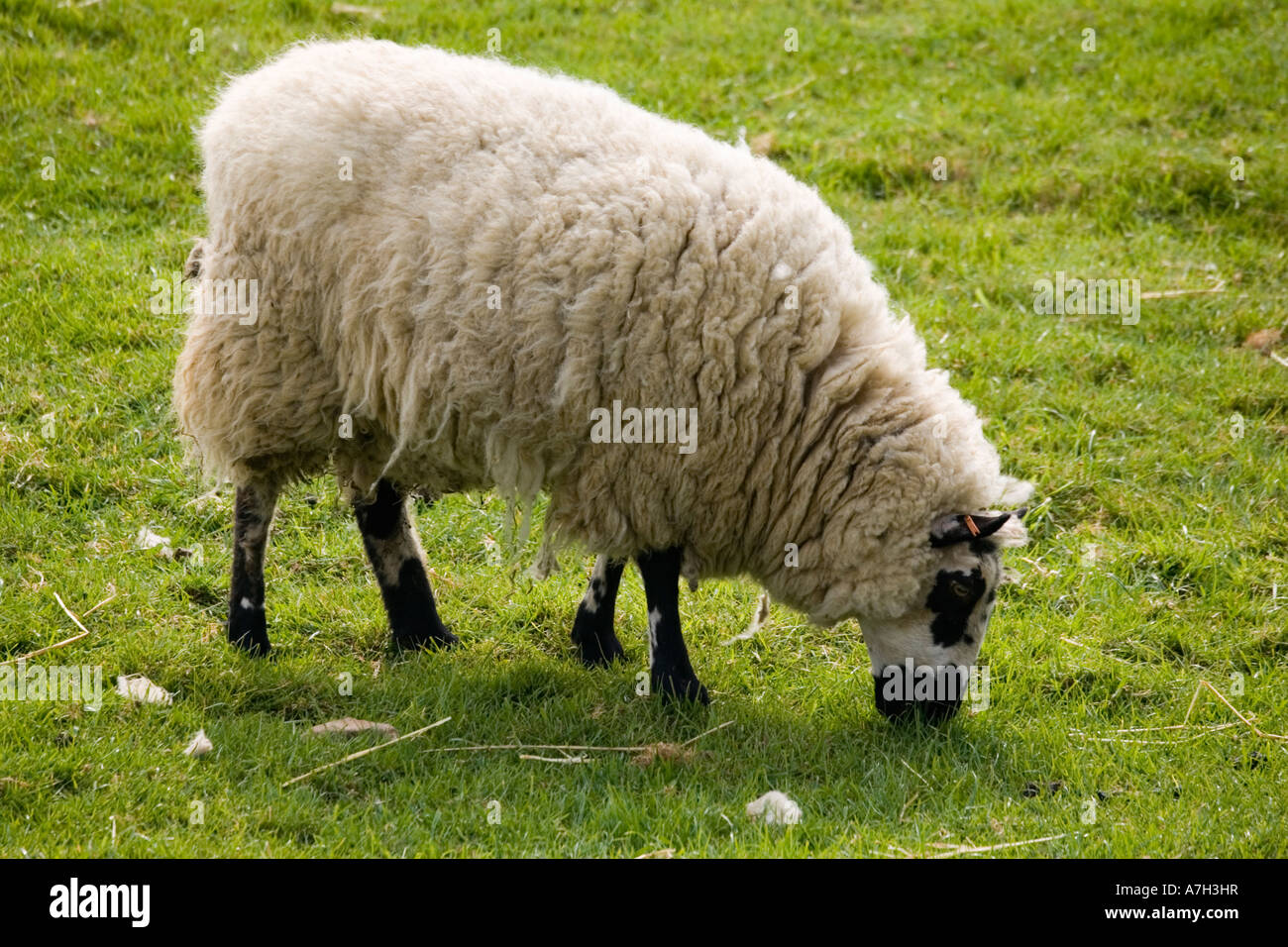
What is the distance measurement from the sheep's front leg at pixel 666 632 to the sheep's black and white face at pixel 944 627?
712mm

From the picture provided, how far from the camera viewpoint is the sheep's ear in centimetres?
471

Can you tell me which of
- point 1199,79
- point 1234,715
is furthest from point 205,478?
point 1199,79

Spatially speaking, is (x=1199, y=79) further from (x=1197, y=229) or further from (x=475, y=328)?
(x=475, y=328)

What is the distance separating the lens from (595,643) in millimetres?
5699

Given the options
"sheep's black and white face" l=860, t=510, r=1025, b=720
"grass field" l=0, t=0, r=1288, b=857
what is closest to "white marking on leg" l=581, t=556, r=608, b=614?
"grass field" l=0, t=0, r=1288, b=857

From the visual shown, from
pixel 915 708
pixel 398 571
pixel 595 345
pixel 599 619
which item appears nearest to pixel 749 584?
pixel 599 619

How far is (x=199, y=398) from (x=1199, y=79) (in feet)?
28.6

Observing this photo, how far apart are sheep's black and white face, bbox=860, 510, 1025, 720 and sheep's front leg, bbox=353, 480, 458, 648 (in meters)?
1.86

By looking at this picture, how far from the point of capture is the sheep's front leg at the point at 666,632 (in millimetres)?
5074

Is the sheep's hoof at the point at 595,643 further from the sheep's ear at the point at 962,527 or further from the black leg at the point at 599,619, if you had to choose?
the sheep's ear at the point at 962,527

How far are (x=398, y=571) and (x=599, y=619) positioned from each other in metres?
0.87

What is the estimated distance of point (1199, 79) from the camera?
1069 centimetres
